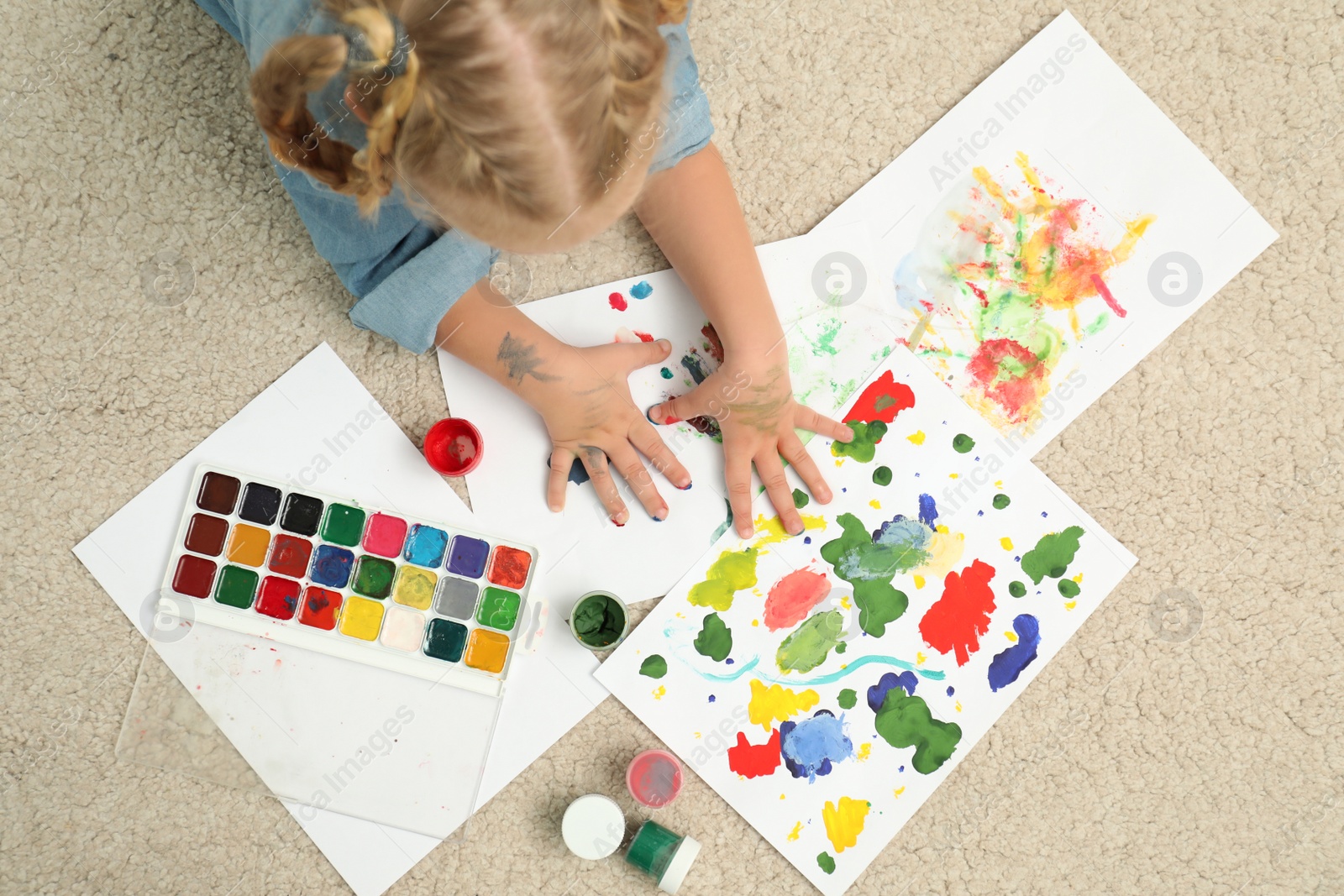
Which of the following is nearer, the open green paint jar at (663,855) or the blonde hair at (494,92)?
the blonde hair at (494,92)

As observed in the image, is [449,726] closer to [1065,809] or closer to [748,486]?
[748,486]

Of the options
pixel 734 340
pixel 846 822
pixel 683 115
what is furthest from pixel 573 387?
pixel 846 822

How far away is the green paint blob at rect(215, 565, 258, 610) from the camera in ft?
2.56

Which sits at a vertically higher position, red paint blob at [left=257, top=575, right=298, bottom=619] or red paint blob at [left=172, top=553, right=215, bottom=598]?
red paint blob at [left=257, top=575, right=298, bottom=619]

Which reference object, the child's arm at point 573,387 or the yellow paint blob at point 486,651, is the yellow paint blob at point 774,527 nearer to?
the child's arm at point 573,387

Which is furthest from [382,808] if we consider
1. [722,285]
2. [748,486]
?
[722,285]

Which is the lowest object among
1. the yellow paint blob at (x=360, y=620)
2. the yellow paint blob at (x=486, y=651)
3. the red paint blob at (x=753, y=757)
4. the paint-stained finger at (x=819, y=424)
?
the yellow paint blob at (x=360, y=620)

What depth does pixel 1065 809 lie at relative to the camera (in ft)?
2.68

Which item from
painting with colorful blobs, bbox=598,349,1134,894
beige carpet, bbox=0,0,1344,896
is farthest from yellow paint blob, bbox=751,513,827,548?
beige carpet, bbox=0,0,1344,896

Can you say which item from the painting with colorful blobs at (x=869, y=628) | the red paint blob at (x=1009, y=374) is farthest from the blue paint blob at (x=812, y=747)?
the red paint blob at (x=1009, y=374)

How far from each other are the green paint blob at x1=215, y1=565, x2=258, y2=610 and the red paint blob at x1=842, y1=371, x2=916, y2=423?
22.0 inches

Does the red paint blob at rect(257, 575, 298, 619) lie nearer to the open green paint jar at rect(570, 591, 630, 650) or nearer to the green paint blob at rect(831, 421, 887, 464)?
the open green paint jar at rect(570, 591, 630, 650)

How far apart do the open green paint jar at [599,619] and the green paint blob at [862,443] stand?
245 mm

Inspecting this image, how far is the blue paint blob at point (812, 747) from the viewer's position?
79 cm
